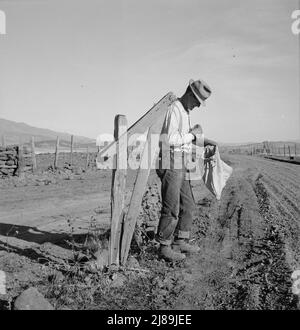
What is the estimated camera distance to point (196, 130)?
550cm

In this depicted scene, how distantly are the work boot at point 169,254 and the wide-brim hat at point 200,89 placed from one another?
179 cm

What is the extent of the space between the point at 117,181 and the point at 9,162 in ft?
49.2

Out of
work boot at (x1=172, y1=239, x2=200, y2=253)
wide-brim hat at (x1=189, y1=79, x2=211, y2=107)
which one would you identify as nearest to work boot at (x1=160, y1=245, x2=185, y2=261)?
work boot at (x1=172, y1=239, x2=200, y2=253)

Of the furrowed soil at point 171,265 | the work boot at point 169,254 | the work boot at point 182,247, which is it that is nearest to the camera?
the furrowed soil at point 171,265

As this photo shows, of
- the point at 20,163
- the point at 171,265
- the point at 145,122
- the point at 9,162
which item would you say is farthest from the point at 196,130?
the point at 9,162

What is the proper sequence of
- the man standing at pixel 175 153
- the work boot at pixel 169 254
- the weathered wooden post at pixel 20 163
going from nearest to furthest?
the man standing at pixel 175 153 < the work boot at pixel 169 254 < the weathered wooden post at pixel 20 163

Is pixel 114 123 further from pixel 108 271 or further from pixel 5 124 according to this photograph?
pixel 5 124

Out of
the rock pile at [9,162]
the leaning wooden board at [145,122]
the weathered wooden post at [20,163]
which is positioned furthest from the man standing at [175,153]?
the rock pile at [9,162]

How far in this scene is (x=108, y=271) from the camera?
4.64 metres

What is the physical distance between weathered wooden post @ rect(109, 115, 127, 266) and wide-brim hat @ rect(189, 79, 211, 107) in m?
1.00

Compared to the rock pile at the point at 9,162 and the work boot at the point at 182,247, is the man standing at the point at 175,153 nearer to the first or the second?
the work boot at the point at 182,247

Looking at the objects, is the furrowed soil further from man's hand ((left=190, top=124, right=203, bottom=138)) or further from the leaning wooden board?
man's hand ((left=190, top=124, right=203, bottom=138))

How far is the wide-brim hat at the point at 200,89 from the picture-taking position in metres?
5.27
